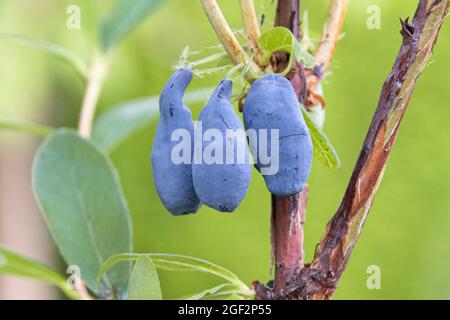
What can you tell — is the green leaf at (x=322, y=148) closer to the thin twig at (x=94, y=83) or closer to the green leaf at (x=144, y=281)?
the green leaf at (x=144, y=281)

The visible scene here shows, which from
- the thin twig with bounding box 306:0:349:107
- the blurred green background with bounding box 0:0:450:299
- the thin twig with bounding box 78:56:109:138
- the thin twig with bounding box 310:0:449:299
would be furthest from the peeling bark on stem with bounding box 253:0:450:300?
the blurred green background with bounding box 0:0:450:299

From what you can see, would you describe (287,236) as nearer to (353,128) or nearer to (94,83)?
(94,83)

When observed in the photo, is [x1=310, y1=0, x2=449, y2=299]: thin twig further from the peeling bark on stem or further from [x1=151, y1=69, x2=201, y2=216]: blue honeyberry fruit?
[x1=151, y1=69, x2=201, y2=216]: blue honeyberry fruit

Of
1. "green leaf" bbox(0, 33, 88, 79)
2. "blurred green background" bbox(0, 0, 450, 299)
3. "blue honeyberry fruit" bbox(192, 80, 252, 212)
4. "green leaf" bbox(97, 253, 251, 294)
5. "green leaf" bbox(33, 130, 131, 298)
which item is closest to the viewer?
"blue honeyberry fruit" bbox(192, 80, 252, 212)
